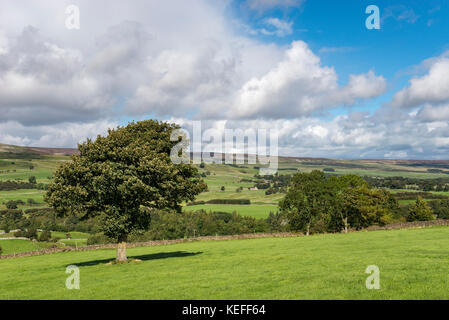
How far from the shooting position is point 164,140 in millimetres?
41438

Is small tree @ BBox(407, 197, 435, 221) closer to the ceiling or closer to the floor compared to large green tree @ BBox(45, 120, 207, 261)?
closer to the floor

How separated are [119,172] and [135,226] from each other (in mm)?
7459

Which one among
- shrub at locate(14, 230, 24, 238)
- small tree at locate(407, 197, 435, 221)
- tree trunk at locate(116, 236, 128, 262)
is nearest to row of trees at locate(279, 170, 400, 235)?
small tree at locate(407, 197, 435, 221)

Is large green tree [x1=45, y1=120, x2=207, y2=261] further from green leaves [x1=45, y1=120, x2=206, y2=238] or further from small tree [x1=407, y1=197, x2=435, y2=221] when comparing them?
small tree [x1=407, y1=197, x2=435, y2=221]

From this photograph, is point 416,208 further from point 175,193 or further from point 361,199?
point 175,193

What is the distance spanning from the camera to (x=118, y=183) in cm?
3475

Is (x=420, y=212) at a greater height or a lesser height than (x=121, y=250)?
lesser

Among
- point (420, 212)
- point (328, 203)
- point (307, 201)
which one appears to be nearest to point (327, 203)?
point (328, 203)

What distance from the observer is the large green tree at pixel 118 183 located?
34.7 metres

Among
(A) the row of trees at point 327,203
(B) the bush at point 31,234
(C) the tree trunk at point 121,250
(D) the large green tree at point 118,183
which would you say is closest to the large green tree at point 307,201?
(A) the row of trees at point 327,203

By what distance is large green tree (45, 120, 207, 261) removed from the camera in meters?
34.7

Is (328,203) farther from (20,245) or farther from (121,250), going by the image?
(20,245)
